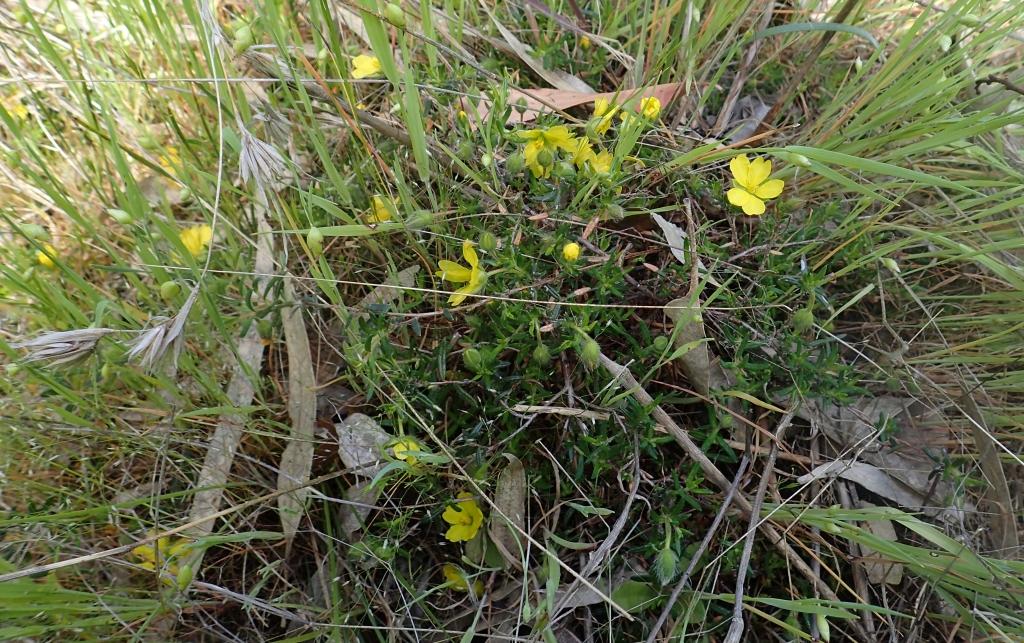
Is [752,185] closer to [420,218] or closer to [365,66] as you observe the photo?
[420,218]

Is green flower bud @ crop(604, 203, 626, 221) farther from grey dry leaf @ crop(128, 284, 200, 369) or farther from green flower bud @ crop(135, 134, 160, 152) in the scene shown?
green flower bud @ crop(135, 134, 160, 152)

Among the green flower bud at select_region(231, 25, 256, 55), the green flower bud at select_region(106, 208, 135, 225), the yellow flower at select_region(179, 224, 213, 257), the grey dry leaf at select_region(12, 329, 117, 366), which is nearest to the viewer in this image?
the grey dry leaf at select_region(12, 329, 117, 366)

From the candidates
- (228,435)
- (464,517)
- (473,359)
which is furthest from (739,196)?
(228,435)

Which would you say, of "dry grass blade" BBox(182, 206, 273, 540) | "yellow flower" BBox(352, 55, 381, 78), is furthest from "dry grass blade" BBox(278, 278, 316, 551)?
"yellow flower" BBox(352, 55, 381, 78)

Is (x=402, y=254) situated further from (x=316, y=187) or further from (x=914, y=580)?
(x=914, y=580)

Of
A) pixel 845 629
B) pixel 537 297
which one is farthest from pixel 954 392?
pixel 537 297
